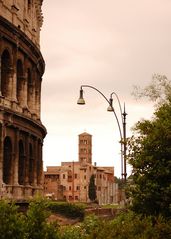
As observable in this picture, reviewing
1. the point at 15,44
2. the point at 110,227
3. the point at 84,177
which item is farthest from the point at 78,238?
the point at 84,177

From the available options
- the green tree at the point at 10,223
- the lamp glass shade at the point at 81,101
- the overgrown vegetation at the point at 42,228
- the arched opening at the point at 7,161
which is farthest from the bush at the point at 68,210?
the green tree at the point at 10,223

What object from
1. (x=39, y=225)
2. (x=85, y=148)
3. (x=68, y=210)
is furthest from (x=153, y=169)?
(x=85, y=148)

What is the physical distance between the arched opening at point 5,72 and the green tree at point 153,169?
29.4ft

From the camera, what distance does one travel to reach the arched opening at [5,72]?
82.5 ft

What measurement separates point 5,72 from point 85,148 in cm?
11023

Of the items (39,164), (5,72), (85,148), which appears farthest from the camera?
(85,148)

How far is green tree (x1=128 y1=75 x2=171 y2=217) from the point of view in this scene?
16.2 meters

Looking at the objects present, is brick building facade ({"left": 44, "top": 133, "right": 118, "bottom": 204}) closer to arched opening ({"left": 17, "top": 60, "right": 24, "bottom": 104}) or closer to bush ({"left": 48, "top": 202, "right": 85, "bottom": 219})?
bush ({"left": 48, "top": 202, "right": 85, "bottom": 219})

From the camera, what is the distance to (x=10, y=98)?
24875 millimetres

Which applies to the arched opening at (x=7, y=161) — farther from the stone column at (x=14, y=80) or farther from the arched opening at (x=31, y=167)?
the arched opening at (x=31, y=167)

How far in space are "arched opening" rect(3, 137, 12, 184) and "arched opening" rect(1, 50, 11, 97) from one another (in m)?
2.16

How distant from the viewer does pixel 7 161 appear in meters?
24.9

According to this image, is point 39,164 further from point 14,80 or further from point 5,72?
point 5,72

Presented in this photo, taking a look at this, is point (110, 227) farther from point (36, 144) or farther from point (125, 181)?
point (36, 144)
